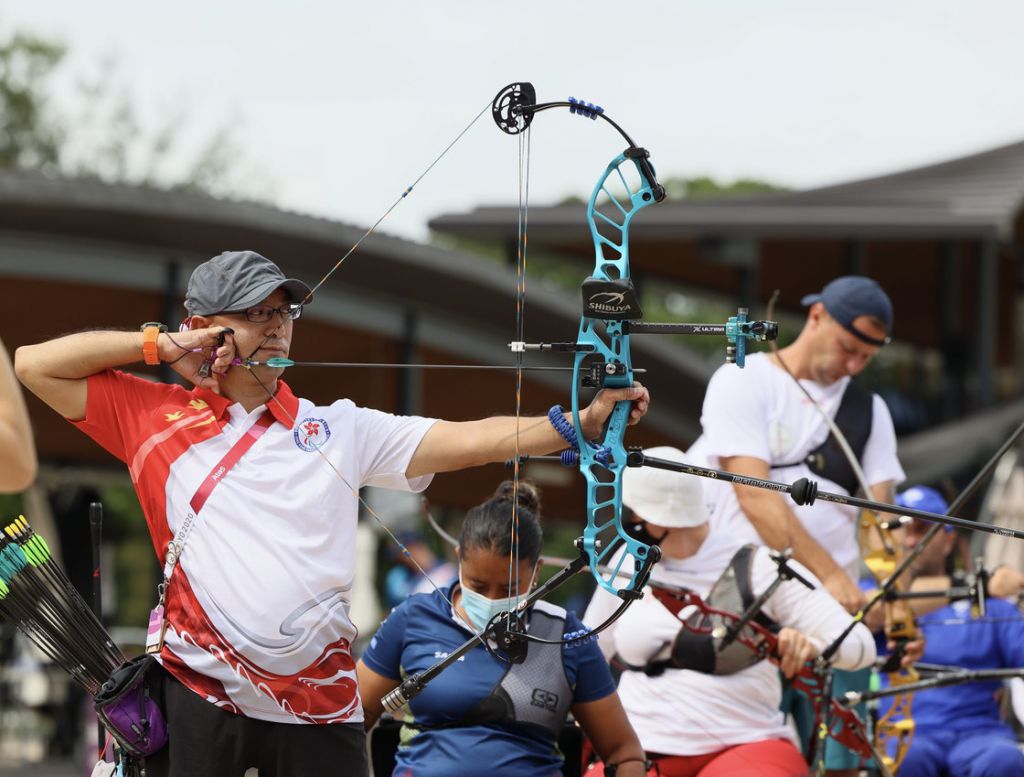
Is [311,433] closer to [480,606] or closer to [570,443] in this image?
[570,443]

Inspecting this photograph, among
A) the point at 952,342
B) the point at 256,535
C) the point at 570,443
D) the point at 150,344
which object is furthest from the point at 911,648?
the point at 952,342

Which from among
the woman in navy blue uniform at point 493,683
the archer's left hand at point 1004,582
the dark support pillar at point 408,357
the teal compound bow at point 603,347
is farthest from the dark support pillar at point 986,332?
the teal compound bow at point 603,347

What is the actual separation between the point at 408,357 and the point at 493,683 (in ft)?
29.1

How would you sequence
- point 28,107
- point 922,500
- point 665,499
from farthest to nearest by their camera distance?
point 28,107 → point 922,500 → point 665,499

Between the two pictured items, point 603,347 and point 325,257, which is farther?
point 325,257

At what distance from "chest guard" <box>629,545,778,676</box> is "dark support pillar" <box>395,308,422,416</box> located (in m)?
8.07

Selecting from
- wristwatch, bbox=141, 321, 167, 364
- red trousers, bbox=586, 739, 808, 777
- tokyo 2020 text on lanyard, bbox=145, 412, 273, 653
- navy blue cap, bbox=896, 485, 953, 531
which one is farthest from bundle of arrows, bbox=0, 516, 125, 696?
navy blue cap, bbox=896, 485, 953, 531

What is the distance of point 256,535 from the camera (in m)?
3.33

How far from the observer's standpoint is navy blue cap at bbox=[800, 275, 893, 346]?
5.08 meters

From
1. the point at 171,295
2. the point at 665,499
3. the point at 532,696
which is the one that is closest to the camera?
the point at 532,696

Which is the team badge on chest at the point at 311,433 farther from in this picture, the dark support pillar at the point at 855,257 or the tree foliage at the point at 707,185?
the tree foliage at the point at 707,185

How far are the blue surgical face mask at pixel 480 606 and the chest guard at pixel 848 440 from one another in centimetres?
139

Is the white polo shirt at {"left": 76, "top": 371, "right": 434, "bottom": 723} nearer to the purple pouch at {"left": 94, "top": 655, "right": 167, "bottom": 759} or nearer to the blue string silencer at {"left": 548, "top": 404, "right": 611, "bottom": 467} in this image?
the purple pouch at {"left": 94, "top": 655, "right": 167, "bottom": 759}

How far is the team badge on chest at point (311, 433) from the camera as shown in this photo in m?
3.46
